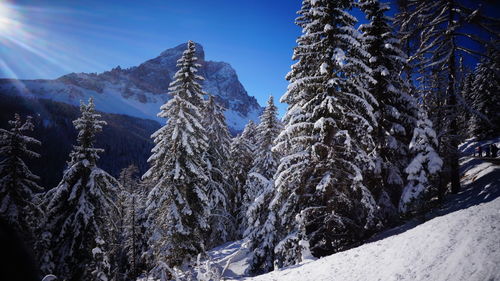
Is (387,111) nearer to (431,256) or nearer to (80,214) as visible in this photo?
(431,256)

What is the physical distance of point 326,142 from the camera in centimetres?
1165

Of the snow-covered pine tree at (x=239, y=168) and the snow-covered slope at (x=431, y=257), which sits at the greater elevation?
the snow-covered pine tree at (x=239, y=168)

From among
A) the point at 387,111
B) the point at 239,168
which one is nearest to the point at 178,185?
the point at 387,111

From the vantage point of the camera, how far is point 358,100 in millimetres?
11461

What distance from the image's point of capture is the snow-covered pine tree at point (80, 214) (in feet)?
51.0

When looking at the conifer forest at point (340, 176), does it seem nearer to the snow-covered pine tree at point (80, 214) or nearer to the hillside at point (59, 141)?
the snow-covered pine tree at point (80, 214)

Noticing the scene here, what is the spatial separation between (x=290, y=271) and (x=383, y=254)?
3.03 meters

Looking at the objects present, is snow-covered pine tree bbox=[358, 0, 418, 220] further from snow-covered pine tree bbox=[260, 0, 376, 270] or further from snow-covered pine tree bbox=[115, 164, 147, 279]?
snow-covered pine tree bbox=[115, 164, 147, 279]

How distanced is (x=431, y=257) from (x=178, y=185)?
13646 mm

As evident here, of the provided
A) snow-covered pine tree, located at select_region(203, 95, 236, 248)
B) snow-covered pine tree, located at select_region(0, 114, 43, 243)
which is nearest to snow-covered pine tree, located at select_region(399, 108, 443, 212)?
snow-covered pine tree, located at select_region(203, 95, 236, 248)

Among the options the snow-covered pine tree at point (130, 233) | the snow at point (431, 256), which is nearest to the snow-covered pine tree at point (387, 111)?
the snow at point (431, 256)

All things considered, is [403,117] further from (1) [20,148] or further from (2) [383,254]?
(1) [20,148]

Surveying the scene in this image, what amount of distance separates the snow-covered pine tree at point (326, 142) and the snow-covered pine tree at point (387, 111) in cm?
224

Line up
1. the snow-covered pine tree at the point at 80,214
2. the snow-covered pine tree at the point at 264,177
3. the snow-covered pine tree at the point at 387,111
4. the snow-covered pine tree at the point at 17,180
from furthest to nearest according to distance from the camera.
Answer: the snow-covered pine tree at the point at 264,177, the snow-covered pine tree at the point at 80,214, the snow-covered pine tree at the point at 17,180, the snow-covered pine tree at the point at 387,111
